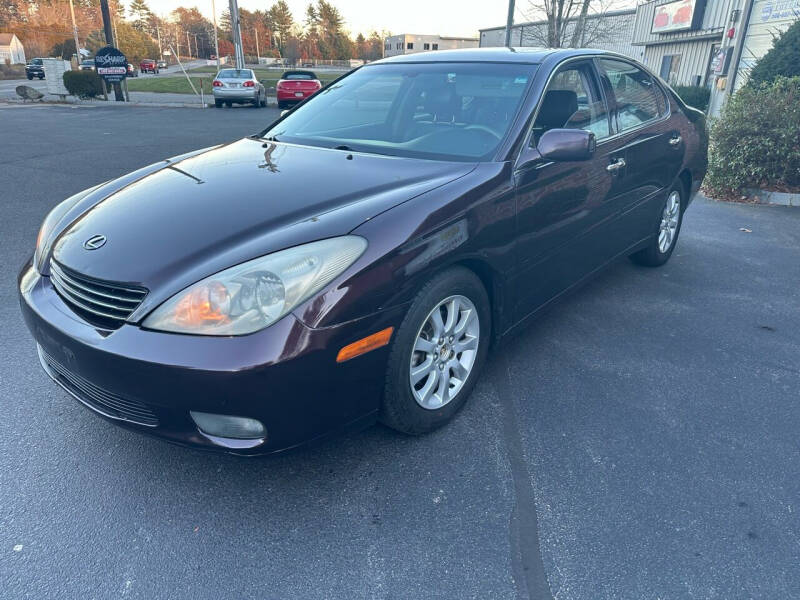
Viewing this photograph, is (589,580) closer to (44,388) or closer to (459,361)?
(459,361)

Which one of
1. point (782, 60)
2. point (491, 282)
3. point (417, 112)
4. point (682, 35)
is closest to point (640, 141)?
point (417, 112)

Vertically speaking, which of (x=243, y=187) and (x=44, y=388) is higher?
(x=243, y=187)

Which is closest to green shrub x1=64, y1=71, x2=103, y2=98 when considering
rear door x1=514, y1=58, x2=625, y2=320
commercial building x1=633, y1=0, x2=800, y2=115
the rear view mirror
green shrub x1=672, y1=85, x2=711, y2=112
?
commercial building x1=633, y1=0, x2=800, y2=115

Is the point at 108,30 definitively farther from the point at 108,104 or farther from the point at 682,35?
the point at 682,35

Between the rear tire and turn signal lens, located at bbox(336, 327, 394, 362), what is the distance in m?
3.10

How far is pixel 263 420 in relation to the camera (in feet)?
6.50

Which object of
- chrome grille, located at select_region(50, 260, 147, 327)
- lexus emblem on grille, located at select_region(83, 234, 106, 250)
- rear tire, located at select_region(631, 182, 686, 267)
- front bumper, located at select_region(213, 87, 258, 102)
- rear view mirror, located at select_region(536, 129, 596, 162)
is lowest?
front bumper, located at select_region(213, 87, 258, 102)

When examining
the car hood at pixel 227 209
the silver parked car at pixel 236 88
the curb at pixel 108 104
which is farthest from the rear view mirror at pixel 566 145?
the curb at pixel 108 104

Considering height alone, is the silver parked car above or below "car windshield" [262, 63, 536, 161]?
below

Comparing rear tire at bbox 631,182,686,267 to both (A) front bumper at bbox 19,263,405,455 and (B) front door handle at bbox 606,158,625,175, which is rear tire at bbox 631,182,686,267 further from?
(A) front bumper at bbox 19,263,405,455

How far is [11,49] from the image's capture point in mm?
70562

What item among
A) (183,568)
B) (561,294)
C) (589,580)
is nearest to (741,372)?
(561,294)

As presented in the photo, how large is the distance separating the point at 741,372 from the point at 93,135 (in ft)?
44.5

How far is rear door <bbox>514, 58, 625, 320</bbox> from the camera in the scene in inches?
114
